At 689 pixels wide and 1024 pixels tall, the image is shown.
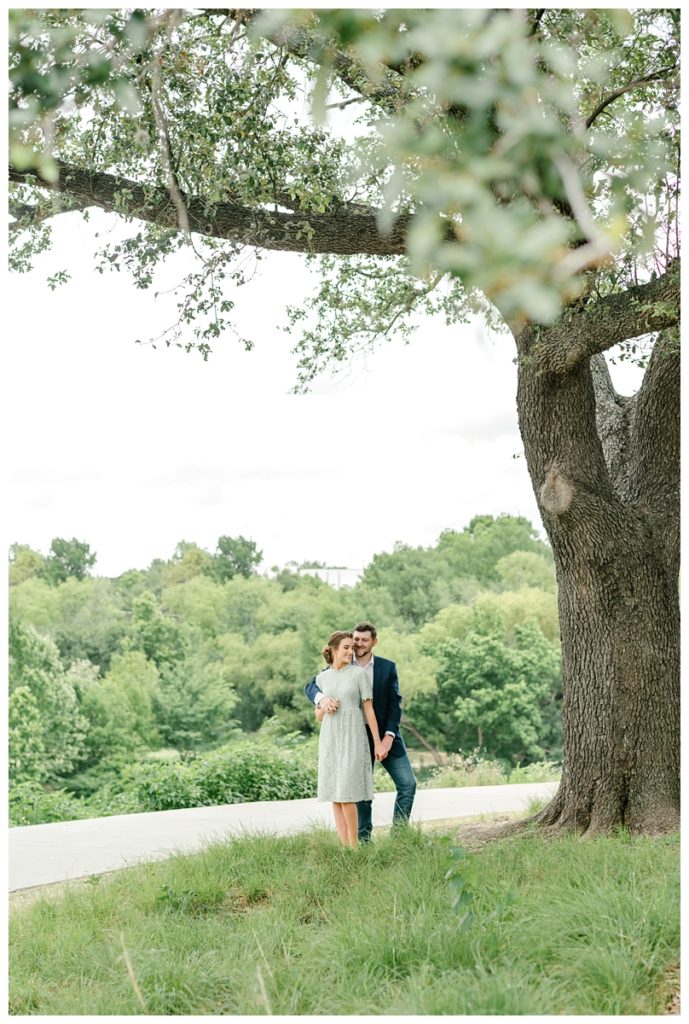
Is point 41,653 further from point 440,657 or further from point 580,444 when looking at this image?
point 580,444

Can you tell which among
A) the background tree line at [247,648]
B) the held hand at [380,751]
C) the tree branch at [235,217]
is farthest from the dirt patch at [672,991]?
the background tree line at [247,648]

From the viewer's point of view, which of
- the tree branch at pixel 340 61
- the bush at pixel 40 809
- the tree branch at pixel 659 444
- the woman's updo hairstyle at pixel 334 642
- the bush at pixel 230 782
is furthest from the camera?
the bush at pixel 230 782

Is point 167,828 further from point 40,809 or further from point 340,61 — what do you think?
point 340,61

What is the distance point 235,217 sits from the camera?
21.7 ft

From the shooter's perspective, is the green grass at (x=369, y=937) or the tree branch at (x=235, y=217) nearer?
the green grass at (x=369, y=937)

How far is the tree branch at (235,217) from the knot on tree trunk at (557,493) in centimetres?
190

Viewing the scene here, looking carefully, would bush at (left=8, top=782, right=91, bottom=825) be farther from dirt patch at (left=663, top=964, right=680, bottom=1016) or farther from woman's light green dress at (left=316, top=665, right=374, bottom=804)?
dirt patch at (left=663, top=964, right=680, bottom=1016)

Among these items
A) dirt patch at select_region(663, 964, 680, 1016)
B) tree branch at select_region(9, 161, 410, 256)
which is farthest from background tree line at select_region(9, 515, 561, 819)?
dirt patch at select_region(663, 964, 680, 1016)

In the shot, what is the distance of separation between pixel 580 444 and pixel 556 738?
2546 cm

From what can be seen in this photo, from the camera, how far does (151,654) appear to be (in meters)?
35.1

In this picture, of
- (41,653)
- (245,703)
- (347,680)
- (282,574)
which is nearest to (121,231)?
(347,680)

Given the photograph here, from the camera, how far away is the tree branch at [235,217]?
6414 mm

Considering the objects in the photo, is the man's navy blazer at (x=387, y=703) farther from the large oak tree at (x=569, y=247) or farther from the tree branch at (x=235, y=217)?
the tree branch at (x=235, y=217)

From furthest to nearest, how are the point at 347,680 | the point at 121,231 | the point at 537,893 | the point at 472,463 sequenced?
the point at 472,463
the point at 121,231
the point at 347,680
the point at 537,893
